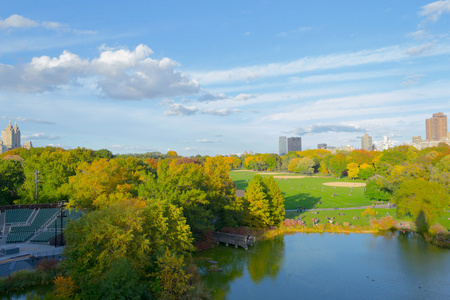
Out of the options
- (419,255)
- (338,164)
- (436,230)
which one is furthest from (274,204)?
(338,164)

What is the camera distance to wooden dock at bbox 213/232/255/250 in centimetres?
3806

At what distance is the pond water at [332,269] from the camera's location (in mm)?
25109

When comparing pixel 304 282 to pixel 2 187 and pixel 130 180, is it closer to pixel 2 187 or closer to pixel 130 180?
pixel 130 180

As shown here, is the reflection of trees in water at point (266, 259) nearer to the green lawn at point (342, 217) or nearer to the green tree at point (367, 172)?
the green lawn at point (342, 217)

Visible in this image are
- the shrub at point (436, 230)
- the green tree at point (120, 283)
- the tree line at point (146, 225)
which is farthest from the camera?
the shrub at point (436, 230)

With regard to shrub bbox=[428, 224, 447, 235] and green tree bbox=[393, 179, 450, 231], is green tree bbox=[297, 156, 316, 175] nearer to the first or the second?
green tree bbox=[393, 179, 450, 231]

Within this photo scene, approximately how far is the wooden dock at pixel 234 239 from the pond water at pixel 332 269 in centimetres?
78

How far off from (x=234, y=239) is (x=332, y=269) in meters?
12.4

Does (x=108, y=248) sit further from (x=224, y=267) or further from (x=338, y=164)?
(x=338, y=164)

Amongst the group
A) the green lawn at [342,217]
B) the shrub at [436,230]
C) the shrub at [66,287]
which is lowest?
the green lawn at [342,217]

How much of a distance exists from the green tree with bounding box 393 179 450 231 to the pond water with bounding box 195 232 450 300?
3.39 m

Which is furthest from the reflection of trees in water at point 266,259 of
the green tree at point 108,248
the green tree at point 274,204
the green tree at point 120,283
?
the green tree at point 120,283

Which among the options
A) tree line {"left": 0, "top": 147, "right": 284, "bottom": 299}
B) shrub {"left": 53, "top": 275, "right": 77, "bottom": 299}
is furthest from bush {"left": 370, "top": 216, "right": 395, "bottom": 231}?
shrub {"left": 53, "top": 275, "right": 77, "bottom": 299}

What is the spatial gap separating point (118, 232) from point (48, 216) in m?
27.2
